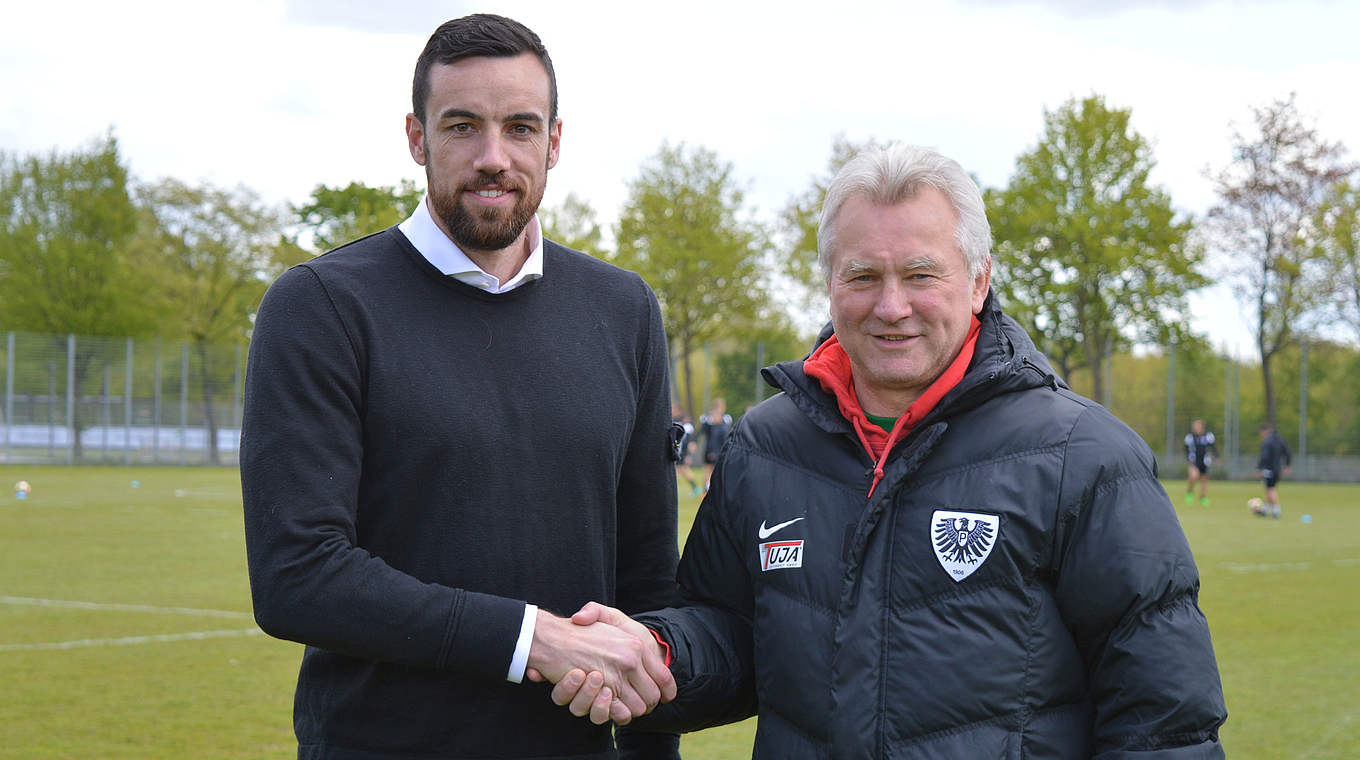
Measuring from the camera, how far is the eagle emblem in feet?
8.46

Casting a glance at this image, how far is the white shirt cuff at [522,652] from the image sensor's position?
2754mm

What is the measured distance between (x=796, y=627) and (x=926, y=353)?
0.64 m

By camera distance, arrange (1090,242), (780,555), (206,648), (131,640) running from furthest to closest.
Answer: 1. (1090,242)
2. (131,640)
3. (206,648)
4. (780,555)

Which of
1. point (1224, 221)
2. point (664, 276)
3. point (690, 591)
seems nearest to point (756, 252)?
point (664, 276)

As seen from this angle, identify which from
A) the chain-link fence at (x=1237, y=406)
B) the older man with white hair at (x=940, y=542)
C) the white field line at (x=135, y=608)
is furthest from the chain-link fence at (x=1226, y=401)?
the older man with white hair at (x=940, y=542)

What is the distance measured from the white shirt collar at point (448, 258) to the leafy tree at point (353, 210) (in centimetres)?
1982

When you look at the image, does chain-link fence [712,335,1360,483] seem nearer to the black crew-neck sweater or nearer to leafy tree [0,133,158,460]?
leafy tree [0,133,158,460]

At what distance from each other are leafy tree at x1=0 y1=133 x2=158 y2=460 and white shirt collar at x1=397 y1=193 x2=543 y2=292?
4479cm

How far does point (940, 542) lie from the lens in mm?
2617

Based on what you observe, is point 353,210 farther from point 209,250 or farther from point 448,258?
point 448,258

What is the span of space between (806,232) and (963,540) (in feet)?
136

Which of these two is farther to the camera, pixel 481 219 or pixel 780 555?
pixel 481 219

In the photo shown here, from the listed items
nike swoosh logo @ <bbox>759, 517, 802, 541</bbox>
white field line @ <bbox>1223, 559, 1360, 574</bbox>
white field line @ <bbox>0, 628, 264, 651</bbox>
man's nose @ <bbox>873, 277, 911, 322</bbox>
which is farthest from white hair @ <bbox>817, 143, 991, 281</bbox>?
white field line @ <bbox>1223, 559, 1360, 574</bbox>

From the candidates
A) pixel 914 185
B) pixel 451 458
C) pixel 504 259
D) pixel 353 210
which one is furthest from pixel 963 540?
pixel 353 210
